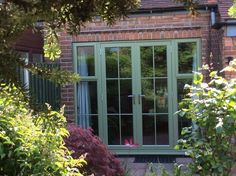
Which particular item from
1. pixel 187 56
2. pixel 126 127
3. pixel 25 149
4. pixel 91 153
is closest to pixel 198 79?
pixel 91 153

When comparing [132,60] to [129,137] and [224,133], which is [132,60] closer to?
[129,137]

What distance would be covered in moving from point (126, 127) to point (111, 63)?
1.35 metres

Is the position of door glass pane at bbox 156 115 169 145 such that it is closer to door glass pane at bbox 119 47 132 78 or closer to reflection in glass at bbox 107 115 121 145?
reflection in glass at bbox 107 115 121 145

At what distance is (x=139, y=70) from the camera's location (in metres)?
8.95

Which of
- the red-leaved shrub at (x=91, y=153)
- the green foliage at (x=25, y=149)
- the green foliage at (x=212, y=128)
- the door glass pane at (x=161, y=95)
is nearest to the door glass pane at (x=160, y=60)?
the door glass pane at (x=161, y=95)

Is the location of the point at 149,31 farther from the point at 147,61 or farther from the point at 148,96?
the point at 148,96

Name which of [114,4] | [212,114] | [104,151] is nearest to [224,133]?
[212,114]

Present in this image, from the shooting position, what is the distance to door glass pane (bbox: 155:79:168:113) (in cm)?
899

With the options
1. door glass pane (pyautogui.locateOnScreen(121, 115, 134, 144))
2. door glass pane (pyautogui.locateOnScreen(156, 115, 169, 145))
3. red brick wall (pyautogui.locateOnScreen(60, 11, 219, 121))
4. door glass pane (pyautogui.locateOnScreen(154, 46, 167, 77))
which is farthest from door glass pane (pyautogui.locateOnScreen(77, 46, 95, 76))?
door glass pane (pyautogui.locateOnScreen(156, 115, 169, 145))

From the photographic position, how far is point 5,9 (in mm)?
990

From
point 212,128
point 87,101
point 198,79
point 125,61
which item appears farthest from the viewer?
point 87,101

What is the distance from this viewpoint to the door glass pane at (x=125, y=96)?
9.11 metres

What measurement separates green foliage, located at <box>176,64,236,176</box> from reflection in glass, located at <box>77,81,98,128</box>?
15.3 feet

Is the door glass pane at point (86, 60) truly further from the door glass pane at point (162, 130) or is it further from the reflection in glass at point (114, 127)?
the door glass pane at point (162, 130)
